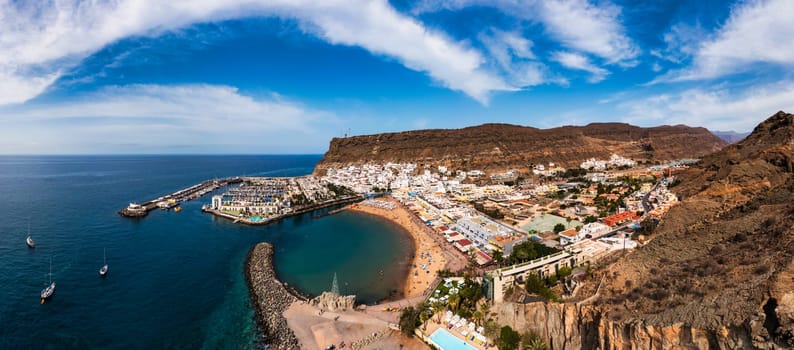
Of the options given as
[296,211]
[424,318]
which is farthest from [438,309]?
[296,211]

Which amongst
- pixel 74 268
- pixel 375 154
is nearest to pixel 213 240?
pixel 74 268

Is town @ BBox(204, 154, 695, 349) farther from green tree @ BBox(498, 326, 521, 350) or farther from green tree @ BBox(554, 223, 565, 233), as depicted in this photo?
green tree @ BBox(498, 326, 521, 350)

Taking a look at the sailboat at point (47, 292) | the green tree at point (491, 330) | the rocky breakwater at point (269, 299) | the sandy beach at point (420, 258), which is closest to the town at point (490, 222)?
the green tree at point (491, 330)

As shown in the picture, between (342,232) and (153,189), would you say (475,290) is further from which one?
(153,189)

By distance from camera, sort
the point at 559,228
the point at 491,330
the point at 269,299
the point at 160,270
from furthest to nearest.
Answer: the point at 559,228 < the point at 160,270 < the point at 269,299 < the point at 491,330

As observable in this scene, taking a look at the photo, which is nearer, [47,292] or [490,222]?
[47,292]

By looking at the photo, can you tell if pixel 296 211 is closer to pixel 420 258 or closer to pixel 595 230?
pixel 420 258

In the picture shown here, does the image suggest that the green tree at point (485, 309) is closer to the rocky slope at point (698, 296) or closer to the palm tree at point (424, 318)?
the rocky slope at point (698, 296)
